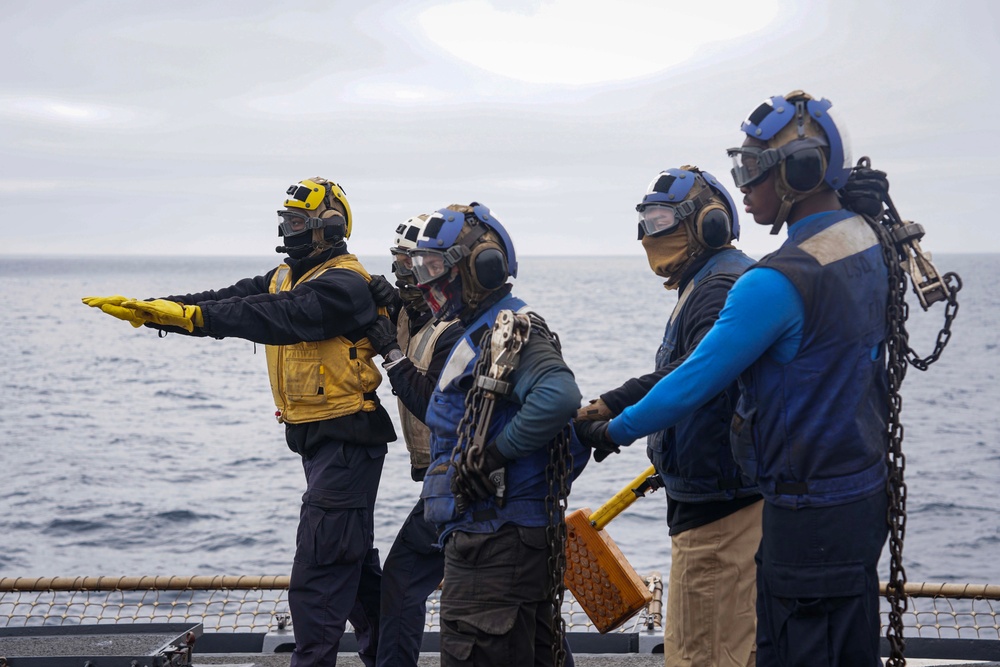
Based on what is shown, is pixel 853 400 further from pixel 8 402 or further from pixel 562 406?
pixel 8 402

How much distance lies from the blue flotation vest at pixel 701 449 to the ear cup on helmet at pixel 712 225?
0.16 meters


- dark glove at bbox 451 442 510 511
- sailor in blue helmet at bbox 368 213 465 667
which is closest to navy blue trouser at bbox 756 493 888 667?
dark glove at bbox 451 442 510 511

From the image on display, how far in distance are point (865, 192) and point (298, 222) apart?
294 cm

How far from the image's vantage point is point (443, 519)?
4.27 meters

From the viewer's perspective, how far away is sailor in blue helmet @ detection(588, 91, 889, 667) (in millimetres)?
3582

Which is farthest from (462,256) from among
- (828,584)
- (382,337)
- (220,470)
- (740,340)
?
(220,470)

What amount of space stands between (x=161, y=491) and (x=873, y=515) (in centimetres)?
2719

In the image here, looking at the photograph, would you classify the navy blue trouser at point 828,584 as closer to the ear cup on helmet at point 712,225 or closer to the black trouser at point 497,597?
the black trouser at point 497,597

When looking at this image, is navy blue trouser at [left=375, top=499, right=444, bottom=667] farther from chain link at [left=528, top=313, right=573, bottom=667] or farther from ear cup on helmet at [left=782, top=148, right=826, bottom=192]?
ear cup on helmet at [left=782, top=148, right=826, bottom=192]

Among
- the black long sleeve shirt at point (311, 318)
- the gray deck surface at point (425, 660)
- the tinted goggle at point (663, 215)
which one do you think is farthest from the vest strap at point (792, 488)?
the gray deck surface at point (425, 660)

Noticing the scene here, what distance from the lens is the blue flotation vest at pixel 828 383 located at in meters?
3.58

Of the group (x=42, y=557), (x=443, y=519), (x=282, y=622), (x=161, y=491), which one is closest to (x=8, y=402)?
(x=161, y=491)

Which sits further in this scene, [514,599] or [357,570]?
[357,570]

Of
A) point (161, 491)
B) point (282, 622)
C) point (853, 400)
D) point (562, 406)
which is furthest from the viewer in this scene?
point (161, 491)
